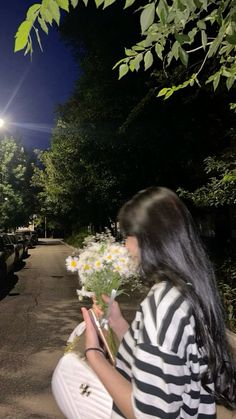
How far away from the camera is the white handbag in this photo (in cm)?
157

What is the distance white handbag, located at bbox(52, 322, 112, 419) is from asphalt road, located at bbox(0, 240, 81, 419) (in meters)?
3.10

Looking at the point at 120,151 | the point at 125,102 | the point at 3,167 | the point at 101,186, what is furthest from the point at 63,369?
the point at 3,167

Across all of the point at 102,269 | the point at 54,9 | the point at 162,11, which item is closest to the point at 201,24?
the point at 162,11

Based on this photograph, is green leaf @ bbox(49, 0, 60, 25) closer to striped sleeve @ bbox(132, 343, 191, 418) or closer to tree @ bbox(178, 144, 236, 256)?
striped sleeve @ bbox(132, 343, 191, 418)

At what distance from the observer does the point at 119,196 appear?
811 inches

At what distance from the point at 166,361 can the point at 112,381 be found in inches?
9.8

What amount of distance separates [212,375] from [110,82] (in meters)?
13.3

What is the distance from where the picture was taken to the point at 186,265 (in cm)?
155

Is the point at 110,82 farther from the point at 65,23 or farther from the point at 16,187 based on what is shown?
the point at 16,187

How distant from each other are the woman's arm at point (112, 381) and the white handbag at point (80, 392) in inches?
3.3

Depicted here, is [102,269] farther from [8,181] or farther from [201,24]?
[8,181]

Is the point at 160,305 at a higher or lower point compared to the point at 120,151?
lower

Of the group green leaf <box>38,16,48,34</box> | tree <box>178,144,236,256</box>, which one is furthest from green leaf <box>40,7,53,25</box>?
tree <box>178,144,236,256</box>

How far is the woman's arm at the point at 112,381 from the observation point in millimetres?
1426
